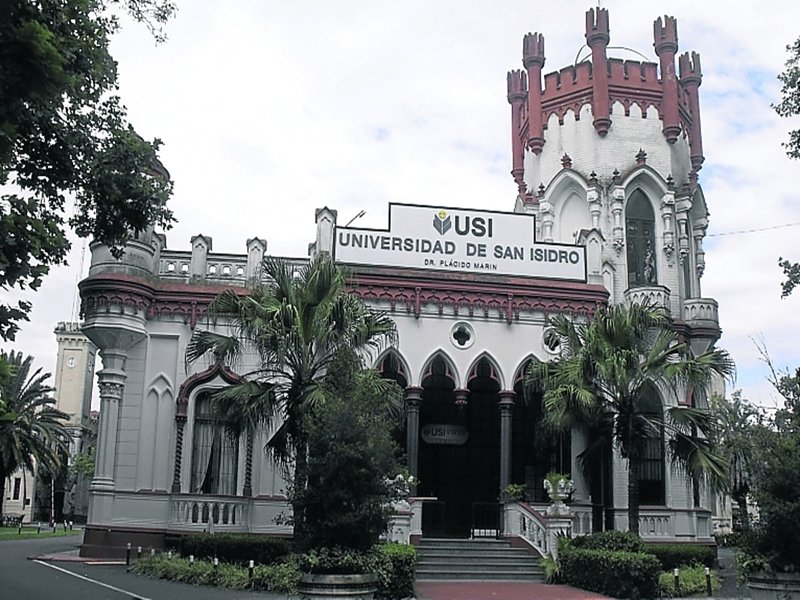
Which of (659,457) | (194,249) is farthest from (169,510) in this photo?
(659,457)

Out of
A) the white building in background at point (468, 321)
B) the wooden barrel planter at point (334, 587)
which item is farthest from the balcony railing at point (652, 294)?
the wooden barrel planter at point (334, 587)

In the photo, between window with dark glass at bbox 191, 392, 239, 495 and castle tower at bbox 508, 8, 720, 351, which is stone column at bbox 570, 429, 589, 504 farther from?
window with dark glass at bbox 191, 392, 239, 495

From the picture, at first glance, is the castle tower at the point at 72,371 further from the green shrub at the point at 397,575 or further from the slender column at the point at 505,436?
the green shrub at the point at 397,575

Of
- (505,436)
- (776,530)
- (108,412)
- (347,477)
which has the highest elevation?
(108,412)

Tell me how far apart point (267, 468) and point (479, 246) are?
28.5ft

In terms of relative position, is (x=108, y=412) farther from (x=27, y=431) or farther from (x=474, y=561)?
(x=27, y=431)

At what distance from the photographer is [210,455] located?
80.7ft

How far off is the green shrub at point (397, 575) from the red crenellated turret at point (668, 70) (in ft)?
59.6

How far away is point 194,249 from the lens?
83.8 feet

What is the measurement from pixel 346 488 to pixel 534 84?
70.9 feet

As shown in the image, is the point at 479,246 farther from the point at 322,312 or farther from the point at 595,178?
the point at 322,312

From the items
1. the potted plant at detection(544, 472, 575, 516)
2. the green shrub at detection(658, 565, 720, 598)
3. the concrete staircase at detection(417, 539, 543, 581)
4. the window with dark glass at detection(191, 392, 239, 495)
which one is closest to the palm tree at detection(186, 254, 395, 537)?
the concrete staircase at detection(417, 539, 543, 581)

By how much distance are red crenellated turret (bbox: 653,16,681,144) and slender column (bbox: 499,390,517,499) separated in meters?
11.3

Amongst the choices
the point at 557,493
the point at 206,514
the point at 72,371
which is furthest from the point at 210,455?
the point at 72,371
